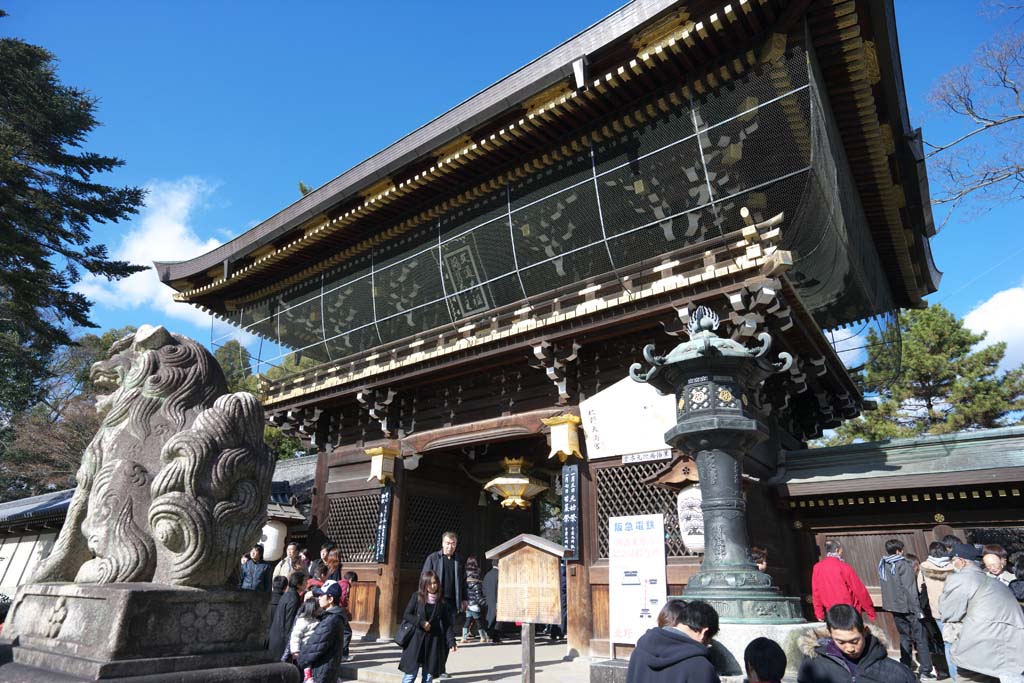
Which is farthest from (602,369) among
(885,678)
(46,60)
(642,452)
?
(46,60)

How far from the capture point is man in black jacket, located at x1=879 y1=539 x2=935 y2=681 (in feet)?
23.3

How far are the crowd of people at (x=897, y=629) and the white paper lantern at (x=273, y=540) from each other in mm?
10754

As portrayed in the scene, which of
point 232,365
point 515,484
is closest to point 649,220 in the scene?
point 515,484

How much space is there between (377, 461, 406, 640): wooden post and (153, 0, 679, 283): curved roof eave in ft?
18.2

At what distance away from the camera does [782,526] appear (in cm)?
896

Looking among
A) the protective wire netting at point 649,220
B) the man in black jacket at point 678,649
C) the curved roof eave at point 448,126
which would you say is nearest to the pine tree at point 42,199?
the curved roof eave at point 448,126

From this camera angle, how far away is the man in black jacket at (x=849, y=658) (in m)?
2.69

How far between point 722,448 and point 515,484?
7346 mm

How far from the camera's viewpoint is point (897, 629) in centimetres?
774

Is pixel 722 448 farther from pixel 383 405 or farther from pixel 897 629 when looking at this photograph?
pixel 383 405

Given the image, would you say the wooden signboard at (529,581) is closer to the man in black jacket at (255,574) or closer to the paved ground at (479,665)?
the paved ground at (479,665)

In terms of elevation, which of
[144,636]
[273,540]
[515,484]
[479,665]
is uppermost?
[515,484]

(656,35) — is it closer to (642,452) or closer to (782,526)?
(642,452)

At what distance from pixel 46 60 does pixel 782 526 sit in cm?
1837
